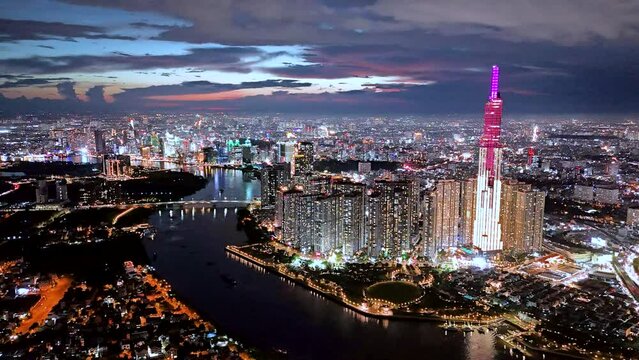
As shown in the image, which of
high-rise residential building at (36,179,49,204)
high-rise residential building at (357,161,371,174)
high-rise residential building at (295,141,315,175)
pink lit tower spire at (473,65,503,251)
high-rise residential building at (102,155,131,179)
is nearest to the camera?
pink lit tower spire at (473,65,503,251)

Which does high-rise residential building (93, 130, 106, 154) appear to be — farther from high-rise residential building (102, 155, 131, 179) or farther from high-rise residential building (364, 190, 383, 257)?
high-rise residential building (364, 190, 383, 257)

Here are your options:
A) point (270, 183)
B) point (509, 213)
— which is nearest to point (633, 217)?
point (509, 213)

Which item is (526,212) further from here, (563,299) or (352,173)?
(352,173)

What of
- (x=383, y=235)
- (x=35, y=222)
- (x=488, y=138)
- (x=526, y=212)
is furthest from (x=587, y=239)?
(x=35, y=222)

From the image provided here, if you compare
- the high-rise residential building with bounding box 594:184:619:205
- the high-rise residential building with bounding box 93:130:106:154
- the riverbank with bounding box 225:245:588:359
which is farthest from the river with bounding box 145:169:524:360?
the high-rise residential building with bounding box 93:130:106:154

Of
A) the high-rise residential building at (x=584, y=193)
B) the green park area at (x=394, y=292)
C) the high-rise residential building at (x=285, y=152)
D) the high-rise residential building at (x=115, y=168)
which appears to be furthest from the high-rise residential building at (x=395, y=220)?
the high-rise residential building at (x=115, y=168)

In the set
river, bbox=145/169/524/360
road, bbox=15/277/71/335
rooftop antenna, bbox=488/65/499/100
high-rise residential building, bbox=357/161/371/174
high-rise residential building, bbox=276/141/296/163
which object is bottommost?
river, bbox=145/169/524/360
